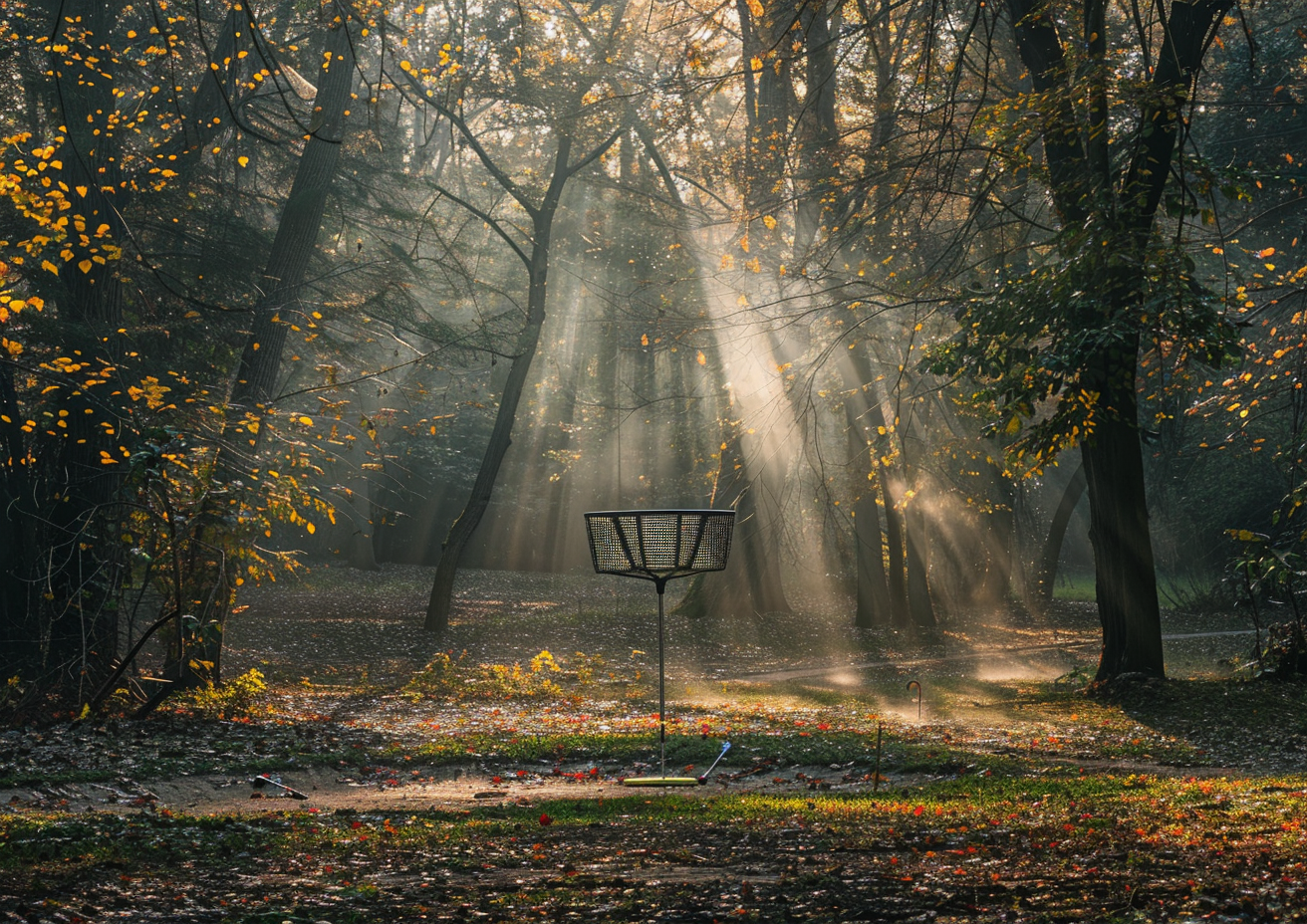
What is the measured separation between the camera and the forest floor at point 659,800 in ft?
12.1

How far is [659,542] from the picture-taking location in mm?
6773

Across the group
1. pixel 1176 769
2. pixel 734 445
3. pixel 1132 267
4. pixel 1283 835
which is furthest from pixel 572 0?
pixel 1283 835

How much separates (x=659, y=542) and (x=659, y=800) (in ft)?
5.13

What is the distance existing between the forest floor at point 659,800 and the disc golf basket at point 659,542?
4.63ft

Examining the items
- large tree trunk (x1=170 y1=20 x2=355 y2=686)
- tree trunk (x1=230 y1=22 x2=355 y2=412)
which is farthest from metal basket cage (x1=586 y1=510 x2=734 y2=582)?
tree trunk (x1=230 y1=22 x2=355 y2=412)

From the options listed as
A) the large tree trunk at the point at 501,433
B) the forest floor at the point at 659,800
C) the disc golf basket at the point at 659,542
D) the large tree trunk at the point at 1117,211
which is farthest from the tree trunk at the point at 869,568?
the disc golf basket at the point at 659,542

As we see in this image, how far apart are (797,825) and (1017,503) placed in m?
22.8

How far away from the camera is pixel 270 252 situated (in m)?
14.4

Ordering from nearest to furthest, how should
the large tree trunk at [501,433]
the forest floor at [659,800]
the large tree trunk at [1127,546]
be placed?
the forest floor at [659,800] < the large tree trunk at [1127,546] < the large tree trunk at [501,433]

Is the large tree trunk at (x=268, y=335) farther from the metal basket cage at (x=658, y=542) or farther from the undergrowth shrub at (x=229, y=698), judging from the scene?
the metal basket cage at (x=658, y=542)

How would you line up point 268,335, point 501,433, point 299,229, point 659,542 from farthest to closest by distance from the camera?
1. point 501,433
2. point 299,229
3. point 268,335
4. point 659,542

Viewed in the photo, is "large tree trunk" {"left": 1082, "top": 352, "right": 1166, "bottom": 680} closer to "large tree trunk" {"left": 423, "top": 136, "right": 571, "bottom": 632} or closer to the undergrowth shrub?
the undergrowth shrub

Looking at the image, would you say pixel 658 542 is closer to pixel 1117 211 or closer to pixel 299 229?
pixel 1117 211

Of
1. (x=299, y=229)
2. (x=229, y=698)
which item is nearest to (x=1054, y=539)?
(x=299, y=229)
